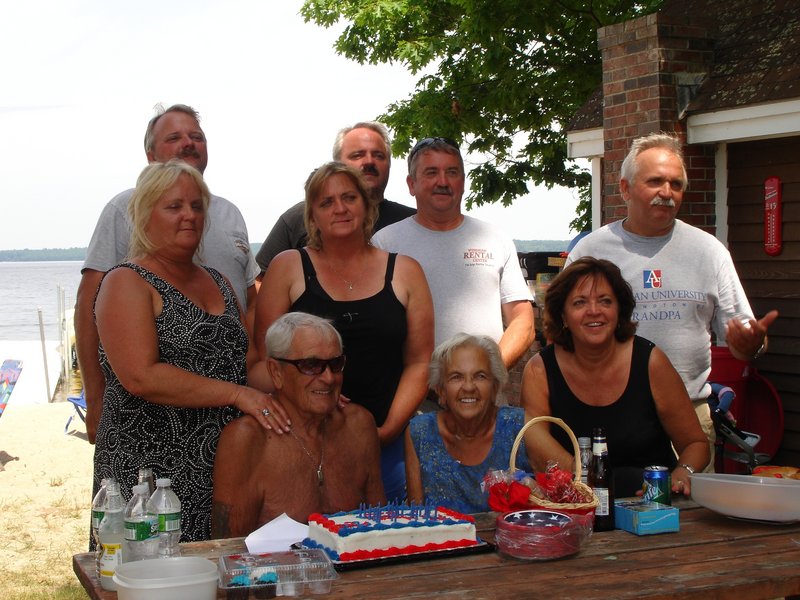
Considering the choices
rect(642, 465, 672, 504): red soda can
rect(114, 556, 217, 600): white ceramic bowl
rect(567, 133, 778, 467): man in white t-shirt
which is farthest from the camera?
rect(567, 133, 778, 467): man in white t-shirt

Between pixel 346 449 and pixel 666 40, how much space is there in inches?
171

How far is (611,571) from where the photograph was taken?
248 centimetres

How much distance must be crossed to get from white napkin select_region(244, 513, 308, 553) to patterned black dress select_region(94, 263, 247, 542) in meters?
0.49

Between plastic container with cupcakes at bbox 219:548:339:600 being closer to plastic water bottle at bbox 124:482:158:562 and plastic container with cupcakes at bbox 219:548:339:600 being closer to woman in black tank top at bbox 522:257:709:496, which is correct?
plastic water bottle at bbox 124:482:158:562

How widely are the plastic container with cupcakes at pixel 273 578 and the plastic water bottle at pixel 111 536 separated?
0.89 ft

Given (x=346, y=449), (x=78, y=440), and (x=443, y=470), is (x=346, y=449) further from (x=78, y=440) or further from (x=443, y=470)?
(x=78, y=440)

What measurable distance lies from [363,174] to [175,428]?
1.64m

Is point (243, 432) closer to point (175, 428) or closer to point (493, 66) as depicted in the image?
point (175, 428)

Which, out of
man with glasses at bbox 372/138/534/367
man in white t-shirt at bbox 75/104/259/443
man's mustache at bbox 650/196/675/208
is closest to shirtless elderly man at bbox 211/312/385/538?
man in white t-shirt at bbox 75/104/259/443

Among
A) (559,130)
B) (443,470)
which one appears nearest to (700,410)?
(443,470)

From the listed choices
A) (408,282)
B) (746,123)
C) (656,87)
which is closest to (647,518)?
(408,282)

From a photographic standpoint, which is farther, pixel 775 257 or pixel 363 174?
pixel 775 257

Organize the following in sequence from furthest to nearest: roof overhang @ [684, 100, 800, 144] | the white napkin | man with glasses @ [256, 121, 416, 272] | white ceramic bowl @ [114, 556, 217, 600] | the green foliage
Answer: the green foliage → roof overhang @ [684, 100, 800, 144] → man with glasses @ [256, 121, 416, 272] → the white napkin → white ceramic bowl @ [114, 556, 217, 600]

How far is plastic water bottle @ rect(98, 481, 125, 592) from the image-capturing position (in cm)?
240
